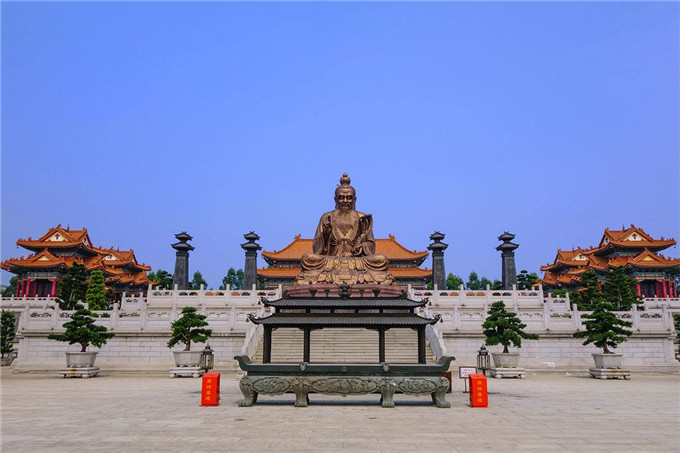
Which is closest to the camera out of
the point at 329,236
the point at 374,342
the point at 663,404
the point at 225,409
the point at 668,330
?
the point at 225,409

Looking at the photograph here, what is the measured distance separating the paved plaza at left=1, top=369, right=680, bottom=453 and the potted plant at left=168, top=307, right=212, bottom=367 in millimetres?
4675

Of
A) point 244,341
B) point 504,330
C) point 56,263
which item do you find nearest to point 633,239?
point 504,330

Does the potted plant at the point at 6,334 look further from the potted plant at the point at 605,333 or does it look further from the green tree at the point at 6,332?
the potted plant at the point at 605,333

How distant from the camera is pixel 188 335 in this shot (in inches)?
803

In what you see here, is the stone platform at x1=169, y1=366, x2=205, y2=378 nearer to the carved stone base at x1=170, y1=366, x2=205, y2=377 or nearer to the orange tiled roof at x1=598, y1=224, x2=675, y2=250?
the carved stone base at x1=170, y1=366, x2=205, y2=377

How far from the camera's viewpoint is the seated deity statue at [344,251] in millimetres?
27078

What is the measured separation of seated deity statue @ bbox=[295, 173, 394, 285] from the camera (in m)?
27.1

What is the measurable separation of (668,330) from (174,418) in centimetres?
2193

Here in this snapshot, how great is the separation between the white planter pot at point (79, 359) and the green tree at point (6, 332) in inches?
450

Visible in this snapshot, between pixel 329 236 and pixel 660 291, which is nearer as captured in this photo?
pixel 329 236

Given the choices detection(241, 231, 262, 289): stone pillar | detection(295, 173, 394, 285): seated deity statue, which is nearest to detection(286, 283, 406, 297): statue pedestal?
detection(295, 173, 394, 285): seated deity statue

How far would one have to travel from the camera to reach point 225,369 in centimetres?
2111

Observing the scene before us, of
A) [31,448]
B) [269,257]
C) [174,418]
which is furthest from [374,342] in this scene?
[269,257]

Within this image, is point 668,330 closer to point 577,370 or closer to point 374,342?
point 577,370
